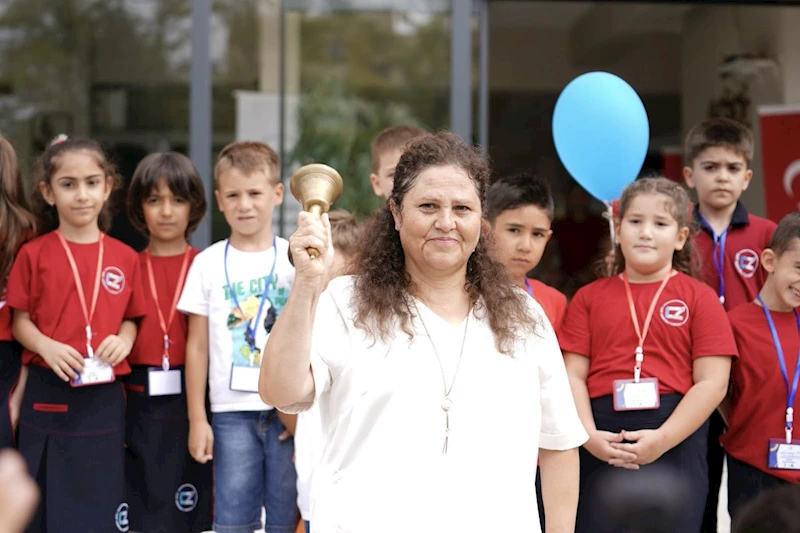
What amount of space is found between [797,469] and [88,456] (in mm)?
2574

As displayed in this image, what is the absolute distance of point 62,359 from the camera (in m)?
3.38

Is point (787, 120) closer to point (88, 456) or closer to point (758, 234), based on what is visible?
point (758, 234)

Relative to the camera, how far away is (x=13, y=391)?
3543 millimetres

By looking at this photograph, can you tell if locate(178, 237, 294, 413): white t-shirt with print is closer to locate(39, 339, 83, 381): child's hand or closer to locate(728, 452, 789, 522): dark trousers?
locate(39, 339, 83, 381): child's hand

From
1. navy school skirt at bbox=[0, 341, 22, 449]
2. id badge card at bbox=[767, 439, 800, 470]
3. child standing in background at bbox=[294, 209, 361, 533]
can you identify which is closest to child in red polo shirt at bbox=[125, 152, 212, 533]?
navy school skirt at bbox=[0, 341, 22, 449]

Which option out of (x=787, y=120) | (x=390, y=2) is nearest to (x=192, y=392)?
(x=390, y=2)

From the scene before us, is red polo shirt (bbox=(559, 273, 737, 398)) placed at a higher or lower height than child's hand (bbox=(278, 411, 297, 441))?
higher

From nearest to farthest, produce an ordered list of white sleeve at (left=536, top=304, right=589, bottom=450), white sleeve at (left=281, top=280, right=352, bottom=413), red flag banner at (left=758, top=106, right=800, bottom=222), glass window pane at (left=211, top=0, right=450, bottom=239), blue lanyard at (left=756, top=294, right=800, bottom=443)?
white sleeve at (left=281, top=280, right=352, bottom=413) → white sleeve at (left=536, top=304, right=589, bottom=450) → blue lanyard at (left=756, top=294, right=800, bottom=443) → glass window pane at (left=211, top=0, right=450, bottom=239) → red flag banner at (left=758, top=106, right=800, bottom=222)

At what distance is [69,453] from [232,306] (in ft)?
2.65

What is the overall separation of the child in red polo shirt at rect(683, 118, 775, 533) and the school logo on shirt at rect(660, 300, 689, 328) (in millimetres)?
487

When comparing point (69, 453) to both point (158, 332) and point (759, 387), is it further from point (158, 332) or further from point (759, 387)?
point (759, 387)

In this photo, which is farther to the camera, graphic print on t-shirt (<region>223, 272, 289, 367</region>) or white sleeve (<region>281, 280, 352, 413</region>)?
graphic print on t-shirt (<region>223, 272, 289, 367</region>)

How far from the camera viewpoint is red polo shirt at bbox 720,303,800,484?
334cm

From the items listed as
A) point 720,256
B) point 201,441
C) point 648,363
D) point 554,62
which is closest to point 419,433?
point 648,363
